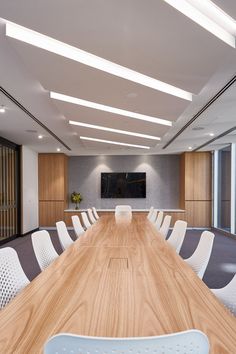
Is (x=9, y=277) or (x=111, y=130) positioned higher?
(x=111, y=130)

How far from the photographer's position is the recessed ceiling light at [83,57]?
2172 mm

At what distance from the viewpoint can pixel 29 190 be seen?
8.39 m

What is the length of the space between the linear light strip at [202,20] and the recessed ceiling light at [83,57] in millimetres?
998

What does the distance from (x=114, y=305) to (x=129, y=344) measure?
73cm

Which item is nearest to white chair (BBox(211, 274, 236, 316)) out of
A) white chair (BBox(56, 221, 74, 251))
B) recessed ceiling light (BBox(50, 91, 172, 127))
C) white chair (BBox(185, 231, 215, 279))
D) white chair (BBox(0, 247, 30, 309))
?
white chair (BBox(185, 231, 215, 279))

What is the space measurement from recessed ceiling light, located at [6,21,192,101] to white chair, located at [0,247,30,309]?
180 cm

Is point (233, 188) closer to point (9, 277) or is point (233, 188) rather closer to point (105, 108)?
point (105, 108)

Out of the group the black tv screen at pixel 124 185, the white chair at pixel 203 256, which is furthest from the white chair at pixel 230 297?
the black tv screen at pixel 124 185

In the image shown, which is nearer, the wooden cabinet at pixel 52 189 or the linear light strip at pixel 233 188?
the linear light strip at pixel 233 188

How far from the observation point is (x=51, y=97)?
3533 mm

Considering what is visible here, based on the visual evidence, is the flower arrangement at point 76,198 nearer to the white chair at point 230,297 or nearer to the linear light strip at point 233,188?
the linear light strip at point 233,188

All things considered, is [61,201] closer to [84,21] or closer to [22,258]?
[22,258]

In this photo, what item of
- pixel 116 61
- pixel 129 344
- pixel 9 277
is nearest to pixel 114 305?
pixel 129 344

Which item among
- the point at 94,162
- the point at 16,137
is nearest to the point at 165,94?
the point at 16,137
